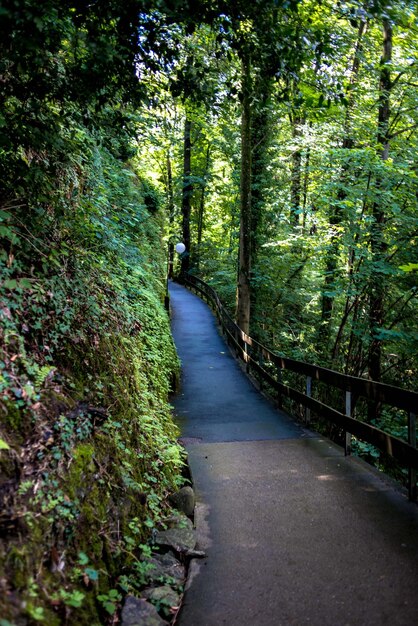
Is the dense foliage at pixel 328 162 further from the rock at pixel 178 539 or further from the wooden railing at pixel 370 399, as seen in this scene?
the rock at pixel 178 539

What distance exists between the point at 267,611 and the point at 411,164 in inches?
436

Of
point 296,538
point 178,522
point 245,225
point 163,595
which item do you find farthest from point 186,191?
point 163,595

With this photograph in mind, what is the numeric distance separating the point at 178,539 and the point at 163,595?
72cm

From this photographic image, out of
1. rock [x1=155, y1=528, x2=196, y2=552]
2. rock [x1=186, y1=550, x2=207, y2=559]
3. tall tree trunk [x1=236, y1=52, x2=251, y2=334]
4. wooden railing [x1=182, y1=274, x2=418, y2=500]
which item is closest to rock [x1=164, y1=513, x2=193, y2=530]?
rock [x1=155, y1=528, x2=196, y2=552]

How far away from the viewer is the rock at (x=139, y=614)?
8.56 ft

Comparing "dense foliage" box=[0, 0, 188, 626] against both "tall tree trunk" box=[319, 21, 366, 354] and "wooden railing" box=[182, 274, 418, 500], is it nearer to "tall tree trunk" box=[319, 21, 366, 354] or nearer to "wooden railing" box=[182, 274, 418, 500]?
"wooden railing" box=[182, 274, 418, 500]

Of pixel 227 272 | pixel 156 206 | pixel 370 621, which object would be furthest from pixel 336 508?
pixel 227 272

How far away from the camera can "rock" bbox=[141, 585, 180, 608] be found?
2.93 meters

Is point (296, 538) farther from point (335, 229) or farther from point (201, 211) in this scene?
point (201, 211)

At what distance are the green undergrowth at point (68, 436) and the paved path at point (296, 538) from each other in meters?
0.59

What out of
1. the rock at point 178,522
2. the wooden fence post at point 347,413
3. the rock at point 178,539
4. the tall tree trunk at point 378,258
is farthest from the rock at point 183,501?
the tall tree trunk at point 378,258

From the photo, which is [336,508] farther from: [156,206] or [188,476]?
[156,206]

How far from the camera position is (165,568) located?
332 centimetres

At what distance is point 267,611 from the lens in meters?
2.87
